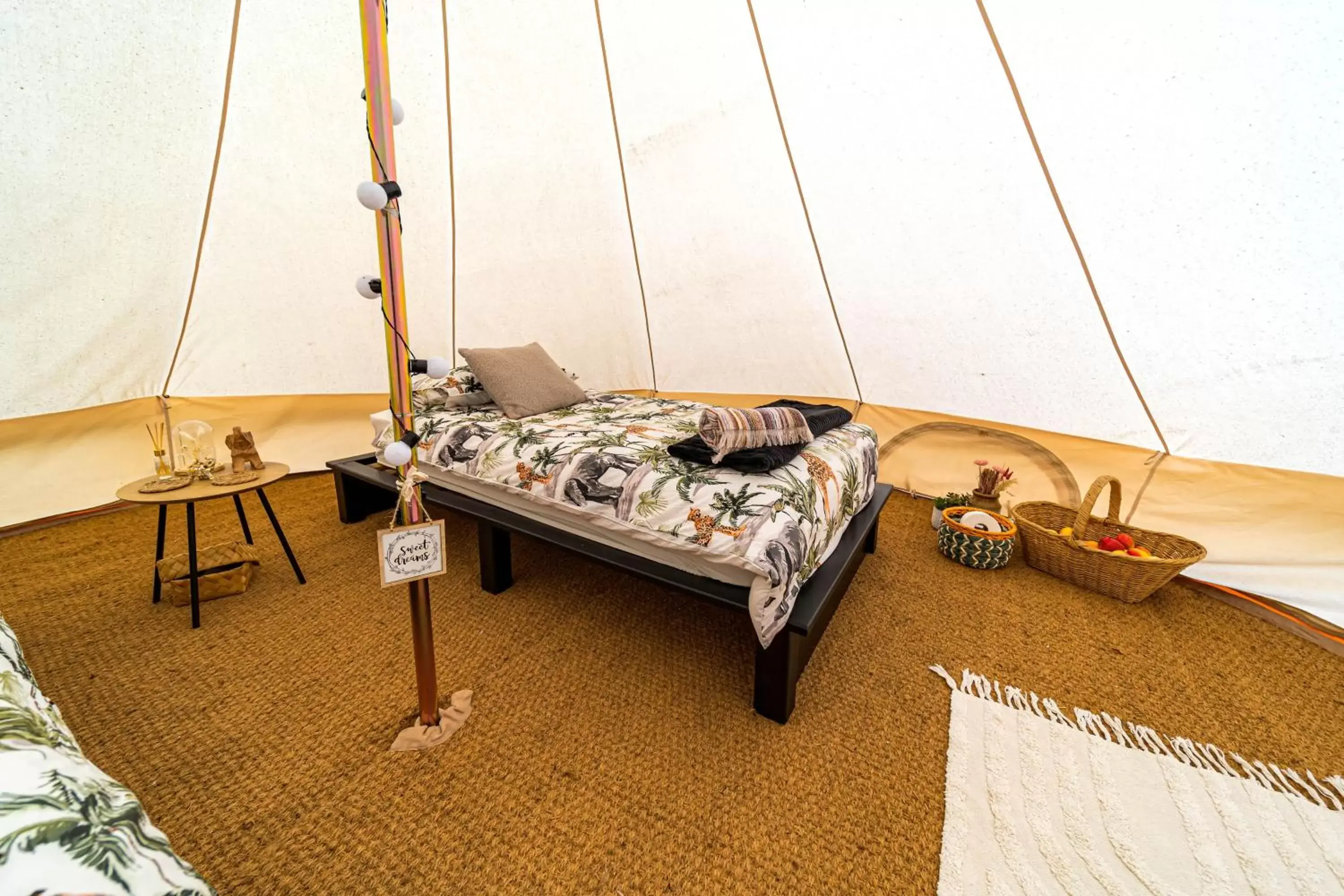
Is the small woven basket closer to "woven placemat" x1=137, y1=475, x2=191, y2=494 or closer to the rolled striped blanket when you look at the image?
the rolled striped blanket

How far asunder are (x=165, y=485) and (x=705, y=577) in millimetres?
1803

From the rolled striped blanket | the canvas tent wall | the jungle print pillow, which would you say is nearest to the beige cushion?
the jungle print pillow

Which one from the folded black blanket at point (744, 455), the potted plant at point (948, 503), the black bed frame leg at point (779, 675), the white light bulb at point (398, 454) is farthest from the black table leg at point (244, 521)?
the potted plant at point (948, 503)

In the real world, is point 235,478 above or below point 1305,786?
above

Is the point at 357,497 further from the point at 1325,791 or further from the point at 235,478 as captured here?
the point at 1325,791

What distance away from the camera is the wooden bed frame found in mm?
1418

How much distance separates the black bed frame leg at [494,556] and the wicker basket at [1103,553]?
214 cm

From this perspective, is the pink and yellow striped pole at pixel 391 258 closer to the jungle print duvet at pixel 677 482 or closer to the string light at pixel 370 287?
the string light at pixel 370 287

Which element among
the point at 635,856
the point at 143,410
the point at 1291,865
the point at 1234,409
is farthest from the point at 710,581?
the point at 143,410

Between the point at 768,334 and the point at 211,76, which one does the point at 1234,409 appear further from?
the point at 211,76

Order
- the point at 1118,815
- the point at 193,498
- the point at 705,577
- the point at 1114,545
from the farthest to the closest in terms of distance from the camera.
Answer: the point at 1114,545
the point at 193,498
the point at 705,577
the point at 1118,815

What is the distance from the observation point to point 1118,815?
1199mm

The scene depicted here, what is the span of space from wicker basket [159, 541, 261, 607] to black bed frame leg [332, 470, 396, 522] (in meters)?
0.56

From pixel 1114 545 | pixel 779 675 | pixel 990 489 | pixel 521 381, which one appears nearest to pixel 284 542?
pixel 521 381
